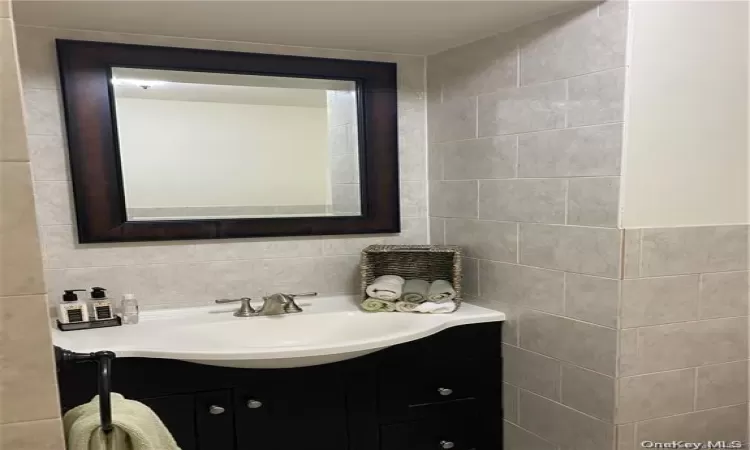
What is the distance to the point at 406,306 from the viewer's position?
6.11 ft

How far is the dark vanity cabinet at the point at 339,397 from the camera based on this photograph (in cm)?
149

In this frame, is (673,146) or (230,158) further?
(230,158)

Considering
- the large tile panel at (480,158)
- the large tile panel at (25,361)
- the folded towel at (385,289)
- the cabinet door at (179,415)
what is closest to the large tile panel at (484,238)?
the large tile panel at (480,158)

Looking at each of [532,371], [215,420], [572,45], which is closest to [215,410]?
[215,420]

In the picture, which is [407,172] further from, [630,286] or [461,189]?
[630,286]

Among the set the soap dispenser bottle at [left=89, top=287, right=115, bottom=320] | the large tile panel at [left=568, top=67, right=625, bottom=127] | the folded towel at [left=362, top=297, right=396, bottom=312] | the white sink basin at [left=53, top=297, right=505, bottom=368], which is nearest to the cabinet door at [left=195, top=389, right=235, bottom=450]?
the white sink basin at [left=53, top=297, right=505, bottom=368]

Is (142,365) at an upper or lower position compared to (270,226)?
lower

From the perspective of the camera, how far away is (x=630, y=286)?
1.43 metres

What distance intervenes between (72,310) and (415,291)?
1089 millimetres

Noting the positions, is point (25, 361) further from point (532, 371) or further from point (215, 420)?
point (532, 371)

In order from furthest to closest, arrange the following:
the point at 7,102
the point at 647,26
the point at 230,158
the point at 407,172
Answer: the point at 407,172
the point at 230,158
the point at 647,26
the point at 7,102

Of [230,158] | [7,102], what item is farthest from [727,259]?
[7,102]

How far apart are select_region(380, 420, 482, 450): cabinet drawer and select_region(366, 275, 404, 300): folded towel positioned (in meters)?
0.42

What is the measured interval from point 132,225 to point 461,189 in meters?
1.14
